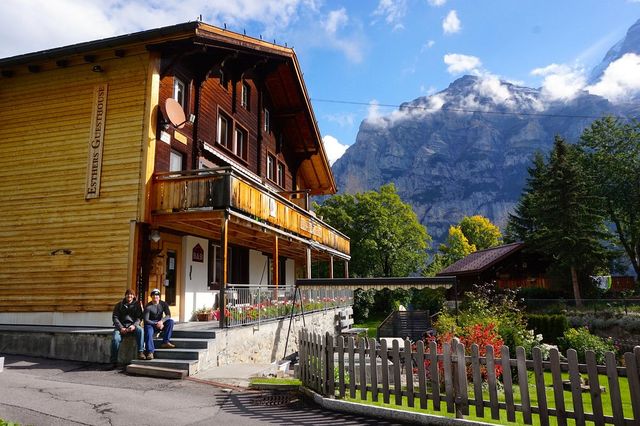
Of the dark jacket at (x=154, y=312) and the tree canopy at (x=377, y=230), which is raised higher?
the tree canopy at (x=377, y=230)

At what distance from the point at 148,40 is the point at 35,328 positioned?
8358 millimetres

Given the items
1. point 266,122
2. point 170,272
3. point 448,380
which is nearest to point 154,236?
point 170,272

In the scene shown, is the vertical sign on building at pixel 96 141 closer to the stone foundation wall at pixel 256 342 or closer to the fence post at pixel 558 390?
the stone foundation wall at pixel 256 342

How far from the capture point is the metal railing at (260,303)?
1247cm

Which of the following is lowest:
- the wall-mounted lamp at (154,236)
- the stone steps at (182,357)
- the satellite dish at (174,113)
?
the stone steps at (182,357)

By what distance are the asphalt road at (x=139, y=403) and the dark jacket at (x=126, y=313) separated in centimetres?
147

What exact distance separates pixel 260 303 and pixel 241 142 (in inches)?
351

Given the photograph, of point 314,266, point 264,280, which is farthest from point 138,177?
point 314,266

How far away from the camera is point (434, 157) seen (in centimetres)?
17562

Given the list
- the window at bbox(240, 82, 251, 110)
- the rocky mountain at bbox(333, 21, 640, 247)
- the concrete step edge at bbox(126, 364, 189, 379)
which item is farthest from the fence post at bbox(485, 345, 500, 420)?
the rocky mountain at bbox(333, 21, 640, 247)

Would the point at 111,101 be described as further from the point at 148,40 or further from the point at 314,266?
the point at 314,266

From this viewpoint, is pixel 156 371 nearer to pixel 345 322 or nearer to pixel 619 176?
pixel 345 322

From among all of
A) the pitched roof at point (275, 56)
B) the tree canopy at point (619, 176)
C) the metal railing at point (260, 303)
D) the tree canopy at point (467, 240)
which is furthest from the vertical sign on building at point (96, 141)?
the tree canopy at point (467, 240)

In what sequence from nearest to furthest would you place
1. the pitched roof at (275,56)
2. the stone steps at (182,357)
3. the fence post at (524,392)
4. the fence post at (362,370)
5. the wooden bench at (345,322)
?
the fence post at (524,392) → the fence post at (362,370) → the stone steps at (182,357) → the pitched roof at (275,56) → the wooden bench at (345,322)
